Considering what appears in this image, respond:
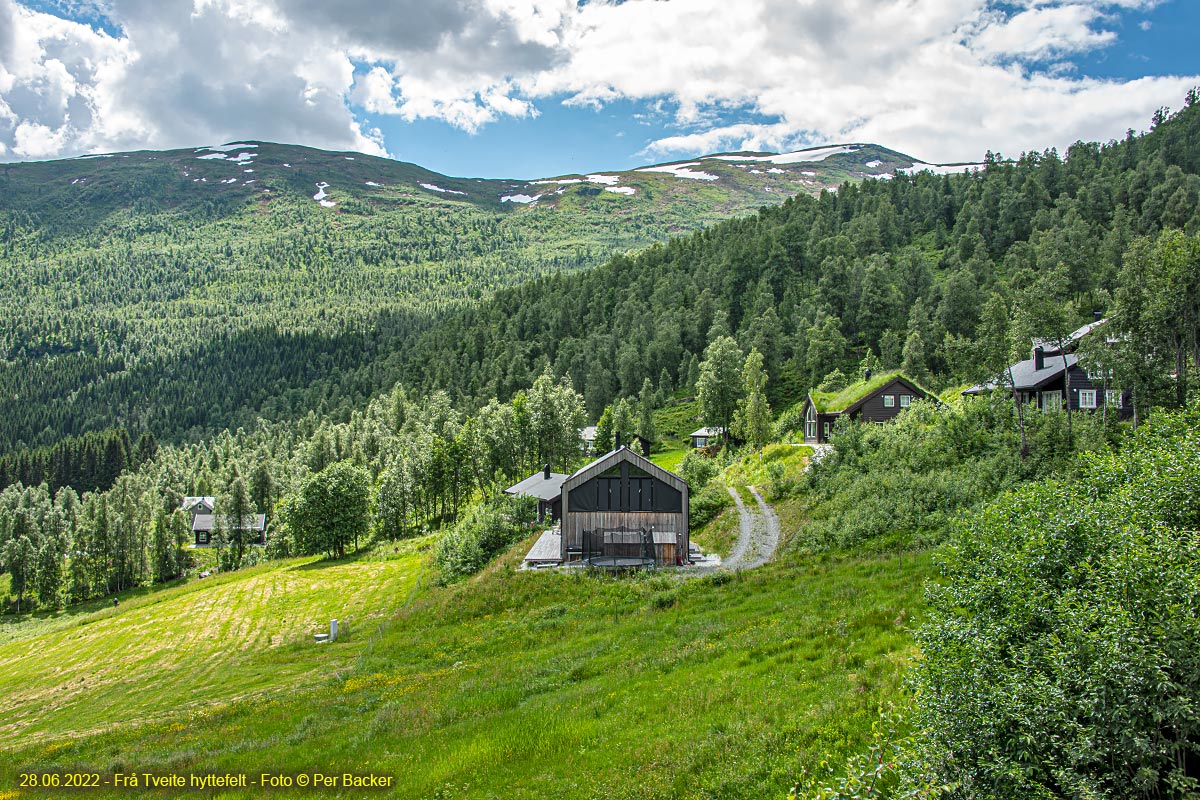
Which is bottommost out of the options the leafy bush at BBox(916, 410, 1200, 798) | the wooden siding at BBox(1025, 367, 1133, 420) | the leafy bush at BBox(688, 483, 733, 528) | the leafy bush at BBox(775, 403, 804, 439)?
the leafy bush at BBox(688, 483, 733, 528)

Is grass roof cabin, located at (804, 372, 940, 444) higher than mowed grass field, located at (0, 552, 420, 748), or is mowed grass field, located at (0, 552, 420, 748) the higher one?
grass roof cabin, located at (804, 372, 940, 444)

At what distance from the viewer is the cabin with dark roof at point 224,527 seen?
104250 mm

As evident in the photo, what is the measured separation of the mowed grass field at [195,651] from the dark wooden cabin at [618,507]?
15.0m

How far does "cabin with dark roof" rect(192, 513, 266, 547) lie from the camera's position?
104250 millimetres

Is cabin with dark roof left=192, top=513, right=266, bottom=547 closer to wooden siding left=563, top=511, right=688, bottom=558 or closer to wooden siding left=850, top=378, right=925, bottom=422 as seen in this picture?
wooden siding left=563, top=511, right=688, bottom=558

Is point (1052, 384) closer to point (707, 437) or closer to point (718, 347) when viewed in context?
point (718, 347)

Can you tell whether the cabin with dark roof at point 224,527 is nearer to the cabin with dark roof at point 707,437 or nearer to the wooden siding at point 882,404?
the cabin with dark roof at point 707,437

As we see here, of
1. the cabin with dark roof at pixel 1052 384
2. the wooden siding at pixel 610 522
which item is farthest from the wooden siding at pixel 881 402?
the wooden siding at pixel 610 522

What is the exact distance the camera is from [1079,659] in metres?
9.16

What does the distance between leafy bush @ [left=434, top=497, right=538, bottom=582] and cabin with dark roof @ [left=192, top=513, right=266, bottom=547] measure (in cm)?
5783

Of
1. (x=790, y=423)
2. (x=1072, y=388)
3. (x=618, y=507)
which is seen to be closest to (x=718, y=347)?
(x=790, y=423)

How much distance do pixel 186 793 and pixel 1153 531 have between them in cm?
2176

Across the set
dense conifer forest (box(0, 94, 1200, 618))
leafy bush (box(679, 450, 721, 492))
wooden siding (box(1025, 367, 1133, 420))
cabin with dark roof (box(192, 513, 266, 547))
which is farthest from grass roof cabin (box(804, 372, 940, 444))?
cabin with dark roof (box(192, 513, 266, 547))

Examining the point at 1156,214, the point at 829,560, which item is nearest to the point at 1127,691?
the point at 829,560
